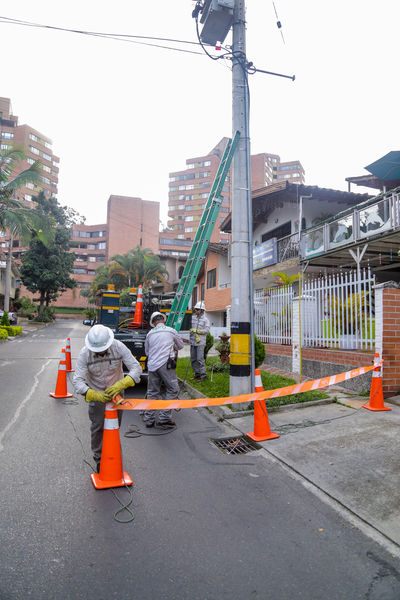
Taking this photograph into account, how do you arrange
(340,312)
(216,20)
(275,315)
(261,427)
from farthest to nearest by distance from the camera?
(275,315) < (340,312) < (216,20) < (261,427)

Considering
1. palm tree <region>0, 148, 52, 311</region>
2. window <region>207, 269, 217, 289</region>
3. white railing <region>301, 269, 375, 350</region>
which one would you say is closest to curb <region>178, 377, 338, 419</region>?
white railing <region>301, 269, 375, 350</region>

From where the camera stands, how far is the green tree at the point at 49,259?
39.2m

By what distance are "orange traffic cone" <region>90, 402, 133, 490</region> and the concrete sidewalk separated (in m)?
1.82

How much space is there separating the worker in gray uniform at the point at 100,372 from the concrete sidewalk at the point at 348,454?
2045 millimetres

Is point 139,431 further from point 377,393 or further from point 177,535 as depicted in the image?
point 377,393

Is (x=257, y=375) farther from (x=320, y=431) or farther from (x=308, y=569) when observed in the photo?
(x=308, y=569)

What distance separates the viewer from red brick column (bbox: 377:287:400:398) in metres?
6.57

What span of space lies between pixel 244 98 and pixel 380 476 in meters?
6.34

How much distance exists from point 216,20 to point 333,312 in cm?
625

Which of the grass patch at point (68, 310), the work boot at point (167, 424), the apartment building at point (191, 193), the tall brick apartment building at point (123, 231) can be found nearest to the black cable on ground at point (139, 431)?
the work boot at point (167, 424)

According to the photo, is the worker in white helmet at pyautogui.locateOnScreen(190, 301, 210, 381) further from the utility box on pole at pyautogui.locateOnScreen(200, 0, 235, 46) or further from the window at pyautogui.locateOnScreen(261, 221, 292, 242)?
the window at pyautogui.locateOnScreen(261, 221, 292, 242)

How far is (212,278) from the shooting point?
26453 millimetres

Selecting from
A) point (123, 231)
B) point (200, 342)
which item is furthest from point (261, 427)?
point (123, 231)

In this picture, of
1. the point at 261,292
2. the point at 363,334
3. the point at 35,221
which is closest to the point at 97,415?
the point at 363,334
